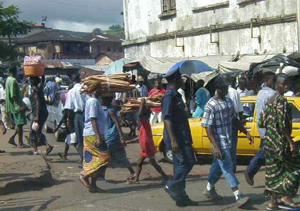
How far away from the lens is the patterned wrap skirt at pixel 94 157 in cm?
750

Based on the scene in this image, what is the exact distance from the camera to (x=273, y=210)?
6.38 metres

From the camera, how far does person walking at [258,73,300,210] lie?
6.09 meters

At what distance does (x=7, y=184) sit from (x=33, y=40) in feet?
172

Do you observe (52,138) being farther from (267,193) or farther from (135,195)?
(267,193)

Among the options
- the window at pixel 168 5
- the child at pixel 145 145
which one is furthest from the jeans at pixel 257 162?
the window at pixel 168 5

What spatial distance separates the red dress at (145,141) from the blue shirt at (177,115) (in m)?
1.66

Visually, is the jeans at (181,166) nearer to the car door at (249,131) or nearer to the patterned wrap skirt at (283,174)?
the patterned wrap skirt at (283,174)

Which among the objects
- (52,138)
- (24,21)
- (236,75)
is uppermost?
(24,21)


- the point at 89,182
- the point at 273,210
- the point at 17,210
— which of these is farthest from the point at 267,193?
the point at 17,210

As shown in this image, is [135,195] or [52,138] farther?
[52,138]

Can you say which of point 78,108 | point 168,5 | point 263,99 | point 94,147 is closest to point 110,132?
point 94,147

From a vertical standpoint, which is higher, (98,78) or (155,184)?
(98,78)

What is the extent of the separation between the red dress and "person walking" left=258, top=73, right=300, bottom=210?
8.27 feet

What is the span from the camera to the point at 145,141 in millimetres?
8359
